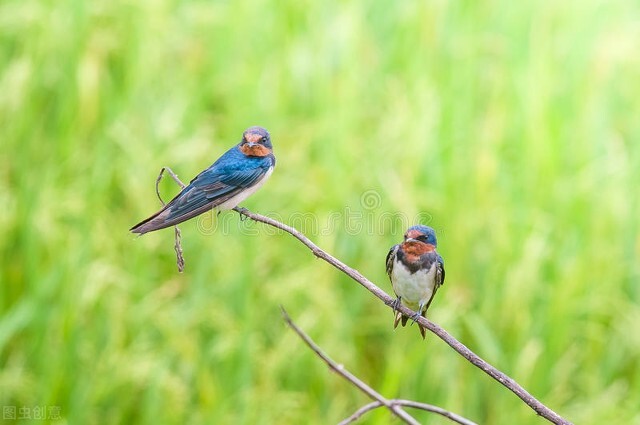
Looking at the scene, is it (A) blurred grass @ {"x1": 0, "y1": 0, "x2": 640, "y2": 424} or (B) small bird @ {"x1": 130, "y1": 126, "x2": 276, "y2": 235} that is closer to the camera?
(B) small bird @ {"x1": 130, "y1": 126, "x2": 276, "y2": 235}

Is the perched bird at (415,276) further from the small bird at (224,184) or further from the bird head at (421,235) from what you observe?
the bird head at (421,235)

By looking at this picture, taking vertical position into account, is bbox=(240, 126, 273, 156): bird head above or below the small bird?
above

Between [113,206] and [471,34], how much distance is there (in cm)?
227

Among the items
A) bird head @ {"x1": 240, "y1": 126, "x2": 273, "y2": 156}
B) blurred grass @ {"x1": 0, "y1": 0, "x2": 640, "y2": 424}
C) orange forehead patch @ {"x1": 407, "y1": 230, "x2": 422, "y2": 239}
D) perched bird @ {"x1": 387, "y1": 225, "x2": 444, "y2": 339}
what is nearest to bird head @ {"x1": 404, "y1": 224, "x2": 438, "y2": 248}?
orange forehead patch @ {"x1": 407, "y1": 230, "x2": 422, "y2": 239}

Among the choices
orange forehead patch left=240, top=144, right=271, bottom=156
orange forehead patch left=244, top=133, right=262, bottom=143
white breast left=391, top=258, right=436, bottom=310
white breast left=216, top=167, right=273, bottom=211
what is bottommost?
white breast left=391, top=258, right=436, bottom=310

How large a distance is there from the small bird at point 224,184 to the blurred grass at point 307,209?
161 cm

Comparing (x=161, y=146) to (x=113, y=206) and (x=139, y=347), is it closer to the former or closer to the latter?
(x=113, y=206)

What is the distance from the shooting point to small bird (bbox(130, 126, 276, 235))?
46.1 inches

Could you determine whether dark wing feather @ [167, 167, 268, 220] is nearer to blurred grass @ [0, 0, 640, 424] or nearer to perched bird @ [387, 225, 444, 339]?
perched bird @ [387, 225, 444, 339]

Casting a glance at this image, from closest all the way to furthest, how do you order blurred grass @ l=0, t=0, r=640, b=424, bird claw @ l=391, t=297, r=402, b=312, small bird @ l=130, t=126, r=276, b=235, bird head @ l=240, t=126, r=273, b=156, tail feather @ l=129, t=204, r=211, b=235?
tail feather @ l=129, t=204, r=211, b=235
small bird @ l=130, t=126, r=276, b=235
bird head @ l=240, t=126, r=273, b=156
bird claw @ l=391, t=297, r=402, b=312
blurred grass @ l=0, t=0, r=640, b=424

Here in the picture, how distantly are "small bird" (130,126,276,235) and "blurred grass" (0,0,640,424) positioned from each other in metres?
1.61

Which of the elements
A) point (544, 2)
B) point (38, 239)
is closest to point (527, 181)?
point (544, 2)

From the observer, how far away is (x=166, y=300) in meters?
3.84

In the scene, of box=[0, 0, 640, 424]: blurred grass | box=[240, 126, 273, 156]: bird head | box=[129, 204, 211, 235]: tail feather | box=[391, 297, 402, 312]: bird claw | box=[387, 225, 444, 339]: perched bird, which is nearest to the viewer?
box=[129, 204, 211, 235]: tail feather
